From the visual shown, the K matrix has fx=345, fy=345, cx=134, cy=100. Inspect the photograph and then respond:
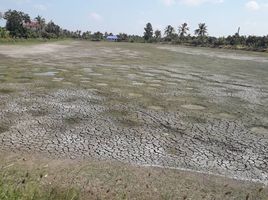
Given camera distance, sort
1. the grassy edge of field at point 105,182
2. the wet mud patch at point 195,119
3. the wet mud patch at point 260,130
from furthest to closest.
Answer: the wet mud patch at point 195,119
the wet mud patch at point 260,130
the grassy edge of field at point 105,182

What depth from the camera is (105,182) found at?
427 centimetres

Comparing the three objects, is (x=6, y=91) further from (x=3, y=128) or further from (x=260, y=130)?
(x=260, y=130)

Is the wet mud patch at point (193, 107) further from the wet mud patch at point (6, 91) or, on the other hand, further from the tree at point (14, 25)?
the tree at point (14, 25)

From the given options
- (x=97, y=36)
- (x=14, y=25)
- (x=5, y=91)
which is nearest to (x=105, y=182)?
(x=5, y=91)

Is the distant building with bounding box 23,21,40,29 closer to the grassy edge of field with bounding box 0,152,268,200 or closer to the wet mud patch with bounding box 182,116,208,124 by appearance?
the wet mud patch with bounding box 182,116,208,124

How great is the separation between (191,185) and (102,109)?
411 centimetres

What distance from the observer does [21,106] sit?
7902mm

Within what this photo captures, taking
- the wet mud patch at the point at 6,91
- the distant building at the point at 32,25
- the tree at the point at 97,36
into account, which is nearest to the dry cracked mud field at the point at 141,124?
the wet mud patch at the point at 6,91

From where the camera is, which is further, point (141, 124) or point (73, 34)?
point (73, 34)

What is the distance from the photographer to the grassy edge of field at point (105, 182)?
394cm

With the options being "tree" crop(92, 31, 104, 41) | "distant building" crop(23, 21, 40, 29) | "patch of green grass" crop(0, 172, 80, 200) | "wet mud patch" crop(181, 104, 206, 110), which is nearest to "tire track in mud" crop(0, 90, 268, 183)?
"wet mud patch" crop(181, 104, 206, 110)

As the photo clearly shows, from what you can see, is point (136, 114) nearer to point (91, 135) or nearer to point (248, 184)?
point (91, 135)

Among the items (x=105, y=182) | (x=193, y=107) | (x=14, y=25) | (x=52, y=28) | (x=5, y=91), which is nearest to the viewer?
(x=105, y=182)

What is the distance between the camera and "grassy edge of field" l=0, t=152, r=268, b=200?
394 cm
